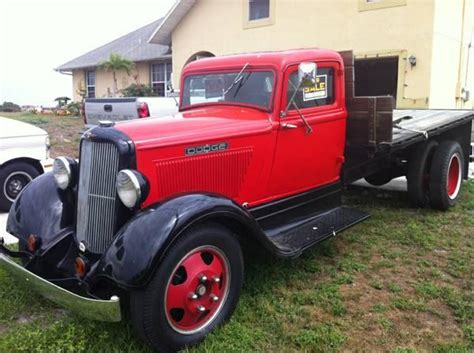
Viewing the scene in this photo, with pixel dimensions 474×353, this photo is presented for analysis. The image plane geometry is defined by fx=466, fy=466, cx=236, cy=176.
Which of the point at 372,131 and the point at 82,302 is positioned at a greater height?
the point at 372,131

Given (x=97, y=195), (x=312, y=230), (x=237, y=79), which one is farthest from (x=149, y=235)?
(x=237, y=79)

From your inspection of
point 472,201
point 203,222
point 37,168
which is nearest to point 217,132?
point 203,222

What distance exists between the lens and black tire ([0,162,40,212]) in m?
5.99

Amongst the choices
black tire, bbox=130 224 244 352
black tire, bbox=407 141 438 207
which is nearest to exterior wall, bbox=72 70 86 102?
black tire, bbox=407 141 438 207

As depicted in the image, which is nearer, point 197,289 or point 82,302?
point 82,302

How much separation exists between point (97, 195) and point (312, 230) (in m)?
1.88

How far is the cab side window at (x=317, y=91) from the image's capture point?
402cm

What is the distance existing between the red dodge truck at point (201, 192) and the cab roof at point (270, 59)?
0.01 m

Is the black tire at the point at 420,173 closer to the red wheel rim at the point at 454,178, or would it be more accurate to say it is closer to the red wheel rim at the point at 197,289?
the red wheel rim at the point at 454,178

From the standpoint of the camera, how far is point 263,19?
14.7 metres

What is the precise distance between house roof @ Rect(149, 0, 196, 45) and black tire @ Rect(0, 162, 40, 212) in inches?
445

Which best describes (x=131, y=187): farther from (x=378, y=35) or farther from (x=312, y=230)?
(x=378, y=35)

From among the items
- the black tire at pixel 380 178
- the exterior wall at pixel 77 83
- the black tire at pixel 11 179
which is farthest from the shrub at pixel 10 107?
the black tire at pixel 380 178

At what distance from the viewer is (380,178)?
674 centimetres
